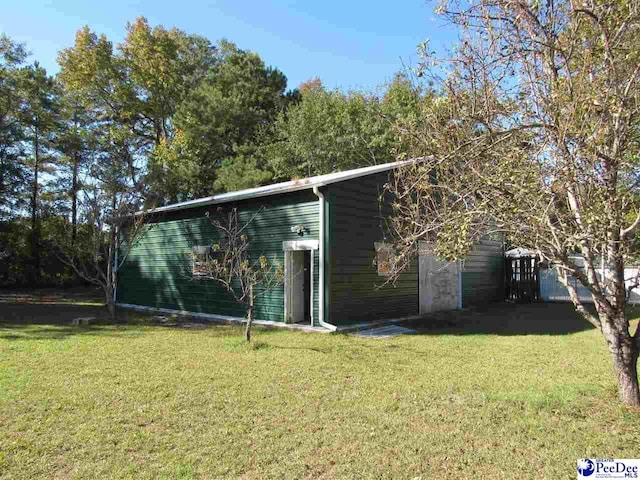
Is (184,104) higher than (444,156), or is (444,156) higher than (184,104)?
(184,104)

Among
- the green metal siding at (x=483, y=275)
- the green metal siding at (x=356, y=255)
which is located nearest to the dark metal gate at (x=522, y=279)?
the green metal siding at (x=483, y=275)

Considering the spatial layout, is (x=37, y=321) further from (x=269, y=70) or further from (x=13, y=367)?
(x=269, y=70)

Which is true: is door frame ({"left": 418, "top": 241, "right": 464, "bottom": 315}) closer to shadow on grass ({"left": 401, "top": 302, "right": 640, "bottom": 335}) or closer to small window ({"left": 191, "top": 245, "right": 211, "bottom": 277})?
shadow on grass ({"left": 401, "top": 302, "right": 640, "bottom": 335})

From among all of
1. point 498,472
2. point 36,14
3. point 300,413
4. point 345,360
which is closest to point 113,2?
point 36,14

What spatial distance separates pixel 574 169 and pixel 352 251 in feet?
23.2

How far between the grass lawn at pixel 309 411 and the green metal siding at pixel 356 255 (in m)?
2.21

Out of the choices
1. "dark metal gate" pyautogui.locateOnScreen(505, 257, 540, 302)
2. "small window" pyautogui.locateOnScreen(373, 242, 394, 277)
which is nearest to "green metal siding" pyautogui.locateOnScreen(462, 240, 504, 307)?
"dark metal gate" pyautogui.locateOnScreen(505, 257, 540, 302)

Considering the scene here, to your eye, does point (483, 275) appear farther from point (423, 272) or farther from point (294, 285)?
point (294, 285)

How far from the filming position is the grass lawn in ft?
11.4

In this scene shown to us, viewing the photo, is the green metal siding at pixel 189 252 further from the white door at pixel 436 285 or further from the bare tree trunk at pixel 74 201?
the white door at pixel 436 285

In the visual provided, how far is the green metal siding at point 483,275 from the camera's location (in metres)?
15.0

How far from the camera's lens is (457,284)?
14.2 meters

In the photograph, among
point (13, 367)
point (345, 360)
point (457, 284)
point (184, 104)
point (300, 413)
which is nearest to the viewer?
point (300, 413)

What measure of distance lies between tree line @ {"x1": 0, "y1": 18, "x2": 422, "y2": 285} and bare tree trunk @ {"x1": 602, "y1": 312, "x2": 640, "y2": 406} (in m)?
16.5
